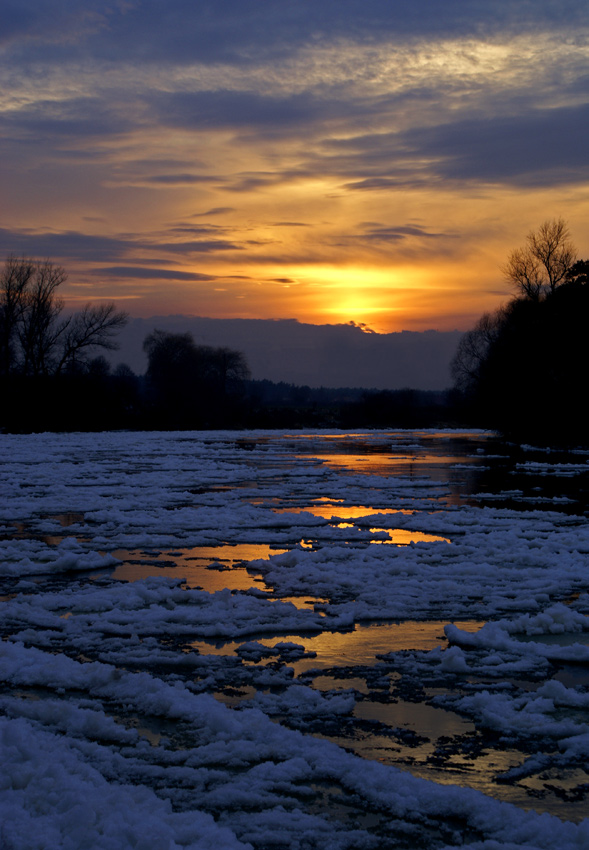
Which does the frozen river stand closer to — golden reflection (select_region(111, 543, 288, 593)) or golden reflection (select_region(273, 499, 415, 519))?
golden reflection (select_region(111, 543, 288, 593))

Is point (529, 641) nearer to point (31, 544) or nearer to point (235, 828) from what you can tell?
point (235, 828)

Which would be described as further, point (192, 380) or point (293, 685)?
point (192, 380)

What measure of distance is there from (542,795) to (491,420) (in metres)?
53.7

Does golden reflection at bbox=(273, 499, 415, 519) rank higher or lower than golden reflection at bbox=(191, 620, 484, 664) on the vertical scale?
higher

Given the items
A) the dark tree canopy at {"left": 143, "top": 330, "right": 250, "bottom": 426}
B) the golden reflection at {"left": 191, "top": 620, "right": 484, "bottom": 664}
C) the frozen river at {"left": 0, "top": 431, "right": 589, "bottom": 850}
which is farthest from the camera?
the dark tree canopy at {"left": 143, "top": 330, "right": 250, "bottom": 426}

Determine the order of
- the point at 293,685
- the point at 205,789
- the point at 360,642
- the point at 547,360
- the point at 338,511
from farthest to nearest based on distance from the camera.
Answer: the point at 547,360 → the point at 338,511 → the point at 360,642 → the point at 293,685 → the point at 205,789

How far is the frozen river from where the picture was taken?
307 cm

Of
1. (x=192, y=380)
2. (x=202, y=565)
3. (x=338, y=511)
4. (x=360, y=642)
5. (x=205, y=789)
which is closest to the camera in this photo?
(x=205, y=789)

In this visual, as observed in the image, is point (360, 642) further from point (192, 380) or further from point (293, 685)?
point (192, 380)

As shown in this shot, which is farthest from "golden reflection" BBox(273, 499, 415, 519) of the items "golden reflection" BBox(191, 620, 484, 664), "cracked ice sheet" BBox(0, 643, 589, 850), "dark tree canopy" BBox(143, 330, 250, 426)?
"dark tree canopy" BBox(143, 330, 250, 426)

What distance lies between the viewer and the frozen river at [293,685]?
3.07 metres

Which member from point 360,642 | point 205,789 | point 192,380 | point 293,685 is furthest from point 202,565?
point 192,380

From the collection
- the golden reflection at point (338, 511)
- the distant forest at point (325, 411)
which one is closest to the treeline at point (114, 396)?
the distant forest at point (325, 411)

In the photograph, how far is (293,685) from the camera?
4.59 m
